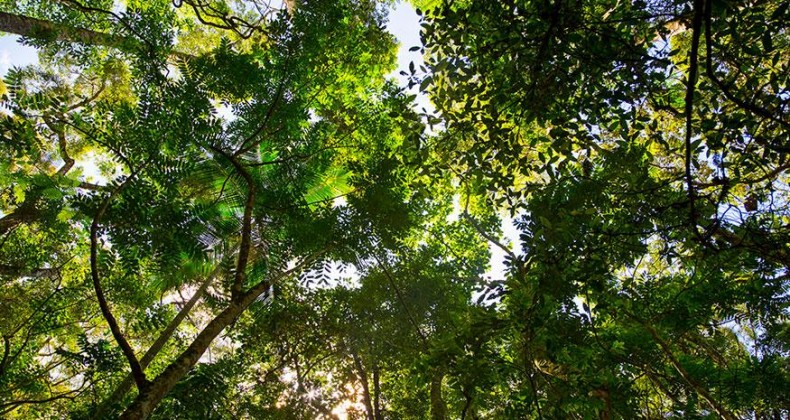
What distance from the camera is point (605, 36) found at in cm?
260

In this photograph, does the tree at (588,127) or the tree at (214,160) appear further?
the tree at (214,160)

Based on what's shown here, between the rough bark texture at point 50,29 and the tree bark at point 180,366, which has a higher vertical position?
the rough bark texture at point 50,29

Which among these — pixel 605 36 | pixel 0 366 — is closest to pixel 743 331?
pixel 605 36

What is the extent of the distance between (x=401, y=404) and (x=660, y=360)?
554 cm

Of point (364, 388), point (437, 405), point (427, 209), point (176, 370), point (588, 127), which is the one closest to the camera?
point (588, 127)

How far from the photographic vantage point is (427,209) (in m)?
10.5

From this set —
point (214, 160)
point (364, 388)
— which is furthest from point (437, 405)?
point (214, 160)

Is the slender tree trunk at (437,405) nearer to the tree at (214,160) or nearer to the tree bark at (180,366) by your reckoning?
the tree at (214,160)

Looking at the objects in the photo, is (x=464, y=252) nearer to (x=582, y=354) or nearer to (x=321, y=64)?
(x=321, y=64)

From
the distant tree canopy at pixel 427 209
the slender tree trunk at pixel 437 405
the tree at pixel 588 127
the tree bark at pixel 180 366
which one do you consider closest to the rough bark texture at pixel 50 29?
the distant tree canopy at pixel 427 209

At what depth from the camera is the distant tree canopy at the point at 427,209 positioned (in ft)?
9.34

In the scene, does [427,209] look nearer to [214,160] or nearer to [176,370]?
[214,160]

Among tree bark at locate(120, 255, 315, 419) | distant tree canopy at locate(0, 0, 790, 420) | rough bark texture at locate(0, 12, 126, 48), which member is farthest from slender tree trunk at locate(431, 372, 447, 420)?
rough bark texture at locate(0, 12, 126, 48)

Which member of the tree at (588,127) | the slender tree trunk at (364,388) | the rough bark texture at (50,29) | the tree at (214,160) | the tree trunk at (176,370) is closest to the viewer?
the tree at (588,127)
